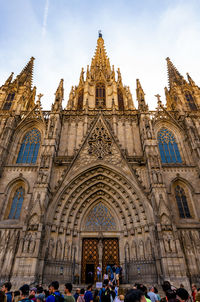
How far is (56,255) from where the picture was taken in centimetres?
1367

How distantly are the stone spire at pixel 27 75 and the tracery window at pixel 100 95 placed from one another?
9015mm

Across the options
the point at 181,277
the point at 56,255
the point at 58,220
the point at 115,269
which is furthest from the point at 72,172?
the point at 181,277

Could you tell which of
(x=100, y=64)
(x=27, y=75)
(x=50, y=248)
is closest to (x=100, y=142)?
(x=50, y=248)

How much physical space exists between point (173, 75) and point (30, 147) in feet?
68.4

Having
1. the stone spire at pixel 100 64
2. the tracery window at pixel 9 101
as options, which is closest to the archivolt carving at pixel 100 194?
the tracery window at pixel 9 101

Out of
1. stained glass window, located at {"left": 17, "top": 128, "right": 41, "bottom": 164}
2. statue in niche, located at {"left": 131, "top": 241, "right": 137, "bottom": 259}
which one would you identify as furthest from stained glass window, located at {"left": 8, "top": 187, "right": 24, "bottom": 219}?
statue in niche, located at {"left": 131, "top": 241, "right": 137, "bottom": 259}

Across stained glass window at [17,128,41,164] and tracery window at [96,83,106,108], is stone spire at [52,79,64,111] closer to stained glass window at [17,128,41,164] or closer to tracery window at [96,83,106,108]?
stained glass window at [17,128,41,164]

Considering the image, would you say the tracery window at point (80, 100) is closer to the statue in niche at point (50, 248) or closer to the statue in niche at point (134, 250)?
the statue in niche at point (50, 248)

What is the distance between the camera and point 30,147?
63.5 feet

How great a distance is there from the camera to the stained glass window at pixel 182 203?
50.6ft

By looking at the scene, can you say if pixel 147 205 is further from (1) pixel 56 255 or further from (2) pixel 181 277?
(1) pixel 56 255

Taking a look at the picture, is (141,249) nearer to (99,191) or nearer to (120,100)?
(99,191)

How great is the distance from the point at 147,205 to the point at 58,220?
22.3 ft

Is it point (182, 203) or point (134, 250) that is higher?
point (182, 203)
